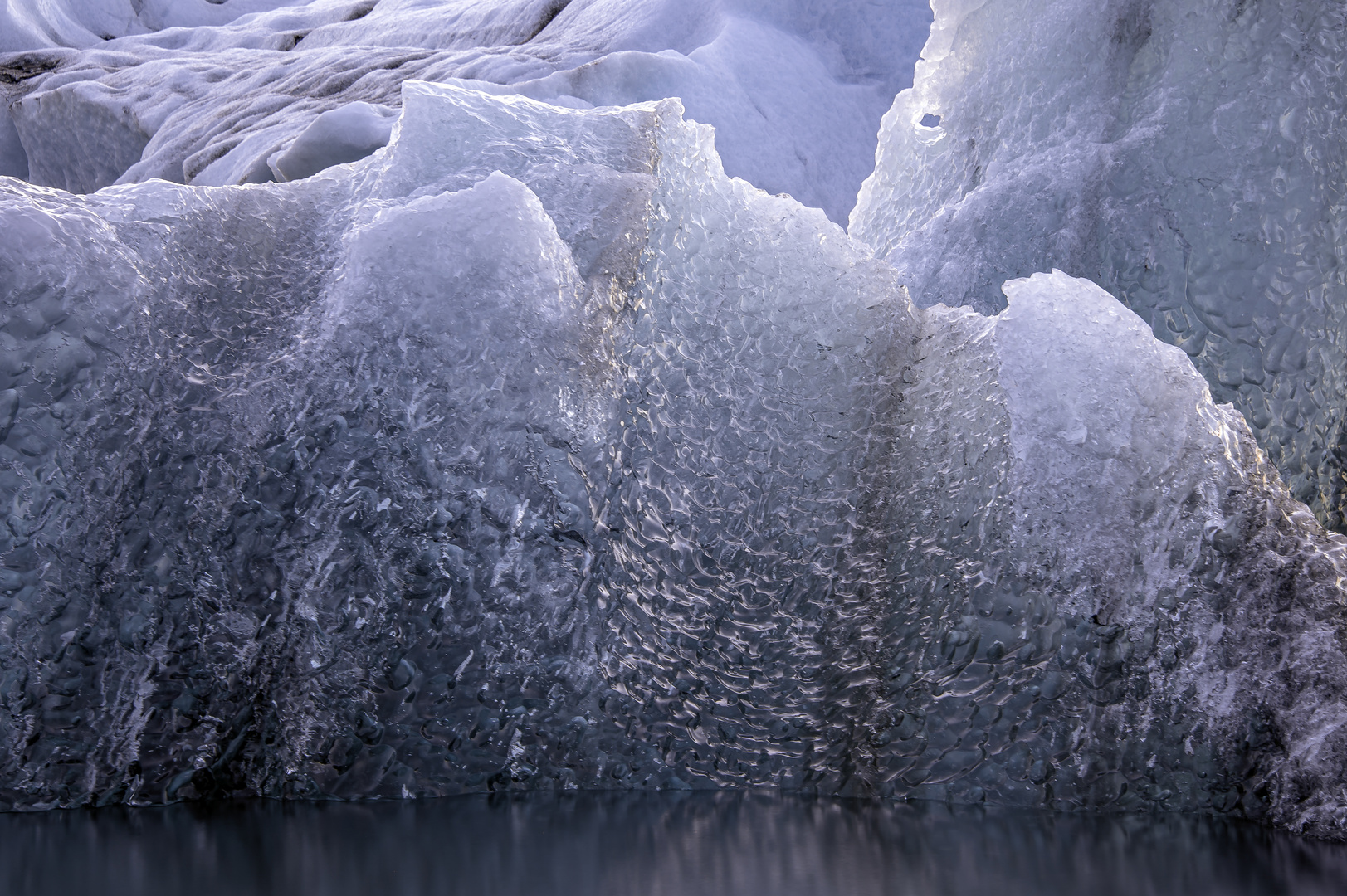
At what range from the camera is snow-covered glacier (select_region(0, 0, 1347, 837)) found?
1.06m

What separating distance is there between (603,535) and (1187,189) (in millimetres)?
1047

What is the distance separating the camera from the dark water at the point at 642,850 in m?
0.86

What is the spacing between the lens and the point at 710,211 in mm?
1341

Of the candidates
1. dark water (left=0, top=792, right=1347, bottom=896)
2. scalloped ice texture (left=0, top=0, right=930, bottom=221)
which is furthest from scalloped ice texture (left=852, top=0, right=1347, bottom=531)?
scalloped ice texture (left=0, top=0, right=930, bottom=221)

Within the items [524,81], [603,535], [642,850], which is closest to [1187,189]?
[603,535]

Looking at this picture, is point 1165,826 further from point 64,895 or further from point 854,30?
point 854,30

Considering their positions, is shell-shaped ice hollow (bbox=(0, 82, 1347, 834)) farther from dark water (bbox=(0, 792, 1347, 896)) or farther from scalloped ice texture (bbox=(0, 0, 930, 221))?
scalloped ice texture (bbox=(0, 0, 930, 221))

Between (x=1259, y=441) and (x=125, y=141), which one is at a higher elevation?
(x=1259, y=441)

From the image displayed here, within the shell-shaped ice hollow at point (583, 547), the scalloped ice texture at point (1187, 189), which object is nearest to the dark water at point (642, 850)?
the shell-shaped ice hollow at point (583, 547)

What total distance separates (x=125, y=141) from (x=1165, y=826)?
4.68 metres

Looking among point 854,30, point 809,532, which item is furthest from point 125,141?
point 809,532

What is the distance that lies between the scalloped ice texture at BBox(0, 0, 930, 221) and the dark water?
102 inches

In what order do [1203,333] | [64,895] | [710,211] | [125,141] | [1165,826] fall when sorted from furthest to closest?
[125,141], [1203,333], [710,211], [1165,826], [64,895]

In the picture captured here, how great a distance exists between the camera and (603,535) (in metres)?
1.16
